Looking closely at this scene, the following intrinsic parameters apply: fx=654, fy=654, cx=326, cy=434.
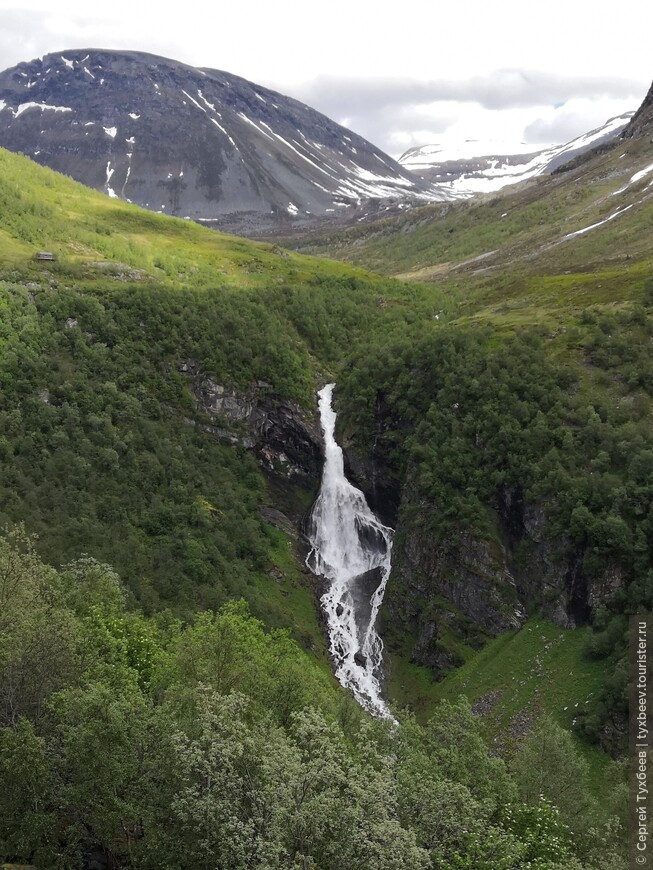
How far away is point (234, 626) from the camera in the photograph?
35531 millimetres

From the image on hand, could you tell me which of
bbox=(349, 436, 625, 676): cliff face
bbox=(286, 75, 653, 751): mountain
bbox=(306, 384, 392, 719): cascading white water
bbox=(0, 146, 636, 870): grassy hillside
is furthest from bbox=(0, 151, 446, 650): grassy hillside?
bbox=(286, 75, 653, 751): mountain

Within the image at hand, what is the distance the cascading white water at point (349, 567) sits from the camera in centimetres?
6875

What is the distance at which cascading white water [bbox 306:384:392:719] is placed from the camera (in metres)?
68.8

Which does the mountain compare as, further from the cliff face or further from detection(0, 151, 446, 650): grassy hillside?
detection(0, 151, 446, 650): grassy hillside

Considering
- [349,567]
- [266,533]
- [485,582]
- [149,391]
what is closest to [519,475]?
[485,582]

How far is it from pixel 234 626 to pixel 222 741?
14.3 m

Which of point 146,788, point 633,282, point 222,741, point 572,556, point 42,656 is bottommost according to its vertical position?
point 572,556

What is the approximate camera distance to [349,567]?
81625 mm

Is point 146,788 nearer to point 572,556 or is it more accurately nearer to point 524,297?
point 572,556

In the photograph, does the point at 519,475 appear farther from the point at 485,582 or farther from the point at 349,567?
the point at 349,567

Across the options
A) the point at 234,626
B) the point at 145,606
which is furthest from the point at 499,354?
the point at 234,626

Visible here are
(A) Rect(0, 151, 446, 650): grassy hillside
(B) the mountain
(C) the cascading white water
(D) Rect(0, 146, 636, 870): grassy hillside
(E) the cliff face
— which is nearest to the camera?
(D) Rect(0, 146, 636, 870): grassy hillside

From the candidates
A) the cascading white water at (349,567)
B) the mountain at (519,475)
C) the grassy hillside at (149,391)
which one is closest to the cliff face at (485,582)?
the mountain at (519,475)

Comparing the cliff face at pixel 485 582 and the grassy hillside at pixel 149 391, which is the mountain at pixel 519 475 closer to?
the cliff face at pixel 485 582
